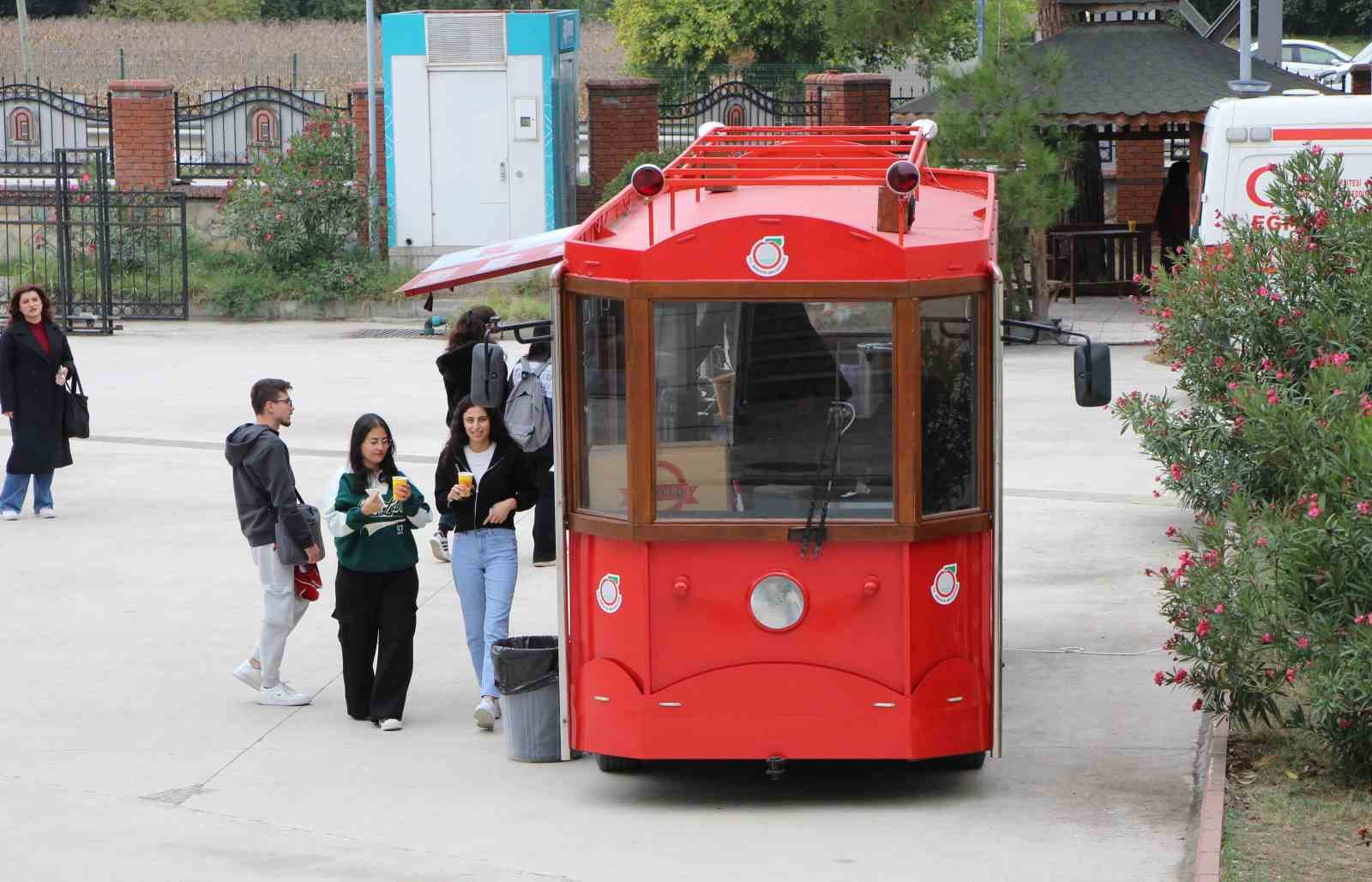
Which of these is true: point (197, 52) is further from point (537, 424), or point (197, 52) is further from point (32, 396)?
point (537, 424)

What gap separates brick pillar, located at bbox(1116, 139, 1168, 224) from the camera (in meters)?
Result: 30.8

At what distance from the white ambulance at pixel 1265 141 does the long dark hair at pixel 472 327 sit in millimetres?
9530

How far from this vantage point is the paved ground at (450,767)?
7129mm

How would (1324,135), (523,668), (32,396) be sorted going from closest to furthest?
(523,668), (32,396), (1324,135)

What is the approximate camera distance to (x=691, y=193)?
828 cm

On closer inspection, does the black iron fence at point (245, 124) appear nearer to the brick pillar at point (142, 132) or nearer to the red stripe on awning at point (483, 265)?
the brick pillar at point (142, 132)

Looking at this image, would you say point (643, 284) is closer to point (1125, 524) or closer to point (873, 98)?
point (1125, 524)

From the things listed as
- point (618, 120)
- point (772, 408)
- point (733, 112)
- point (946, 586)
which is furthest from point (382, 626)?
point (733, 112)

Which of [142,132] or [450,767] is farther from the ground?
[142,132]

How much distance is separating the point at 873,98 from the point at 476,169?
6397 mm

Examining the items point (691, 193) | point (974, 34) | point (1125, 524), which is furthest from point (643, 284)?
point (974, 34)

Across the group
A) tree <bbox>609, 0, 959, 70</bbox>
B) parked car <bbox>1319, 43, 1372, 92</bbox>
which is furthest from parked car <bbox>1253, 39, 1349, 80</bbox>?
tree <bbox>609, 0, 959, 70</bbox>

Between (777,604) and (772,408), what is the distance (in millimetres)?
774

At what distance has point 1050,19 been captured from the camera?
27969mm
